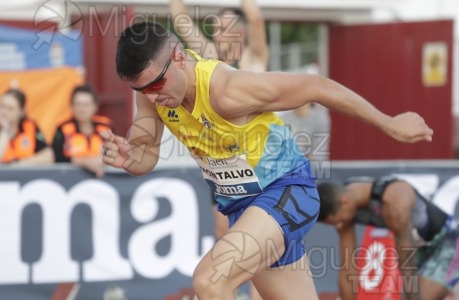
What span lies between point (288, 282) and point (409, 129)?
1171mm

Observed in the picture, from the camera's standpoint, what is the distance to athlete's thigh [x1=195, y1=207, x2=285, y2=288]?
15.9 feet

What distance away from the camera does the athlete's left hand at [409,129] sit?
4863 millimetres

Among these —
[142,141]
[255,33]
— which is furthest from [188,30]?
[142,141]

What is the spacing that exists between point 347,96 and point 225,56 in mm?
2584

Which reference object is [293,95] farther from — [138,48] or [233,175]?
[138,48]

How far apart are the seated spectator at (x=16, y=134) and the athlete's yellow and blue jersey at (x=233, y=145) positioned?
3.89 meters

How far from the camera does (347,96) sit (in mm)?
4969

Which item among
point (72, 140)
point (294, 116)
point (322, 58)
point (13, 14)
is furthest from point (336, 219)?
point (322, 58)

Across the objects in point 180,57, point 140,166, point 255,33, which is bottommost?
point 140,166

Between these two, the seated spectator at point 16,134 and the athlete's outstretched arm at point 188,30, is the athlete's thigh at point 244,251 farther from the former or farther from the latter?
the seated spectator at point 16,134

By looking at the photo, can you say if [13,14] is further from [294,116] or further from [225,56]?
[225,56]

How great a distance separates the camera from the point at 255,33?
7.33 metres

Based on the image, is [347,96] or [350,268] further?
[350,268]

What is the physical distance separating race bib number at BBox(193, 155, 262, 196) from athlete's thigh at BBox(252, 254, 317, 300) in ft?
1.57
